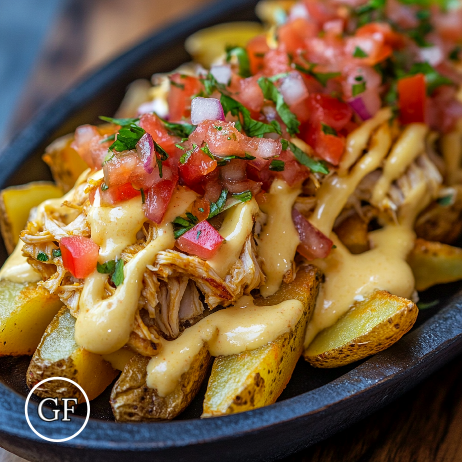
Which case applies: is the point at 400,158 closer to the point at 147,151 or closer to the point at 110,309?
the point at 147,151

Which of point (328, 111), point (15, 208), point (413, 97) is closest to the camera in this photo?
point (328, 111)

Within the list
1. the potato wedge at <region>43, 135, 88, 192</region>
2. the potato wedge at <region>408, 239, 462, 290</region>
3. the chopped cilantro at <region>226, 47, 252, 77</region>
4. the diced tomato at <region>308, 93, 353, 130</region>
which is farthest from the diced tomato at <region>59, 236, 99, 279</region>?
the potato wedge at <region>408, 239, 462, 290</region>

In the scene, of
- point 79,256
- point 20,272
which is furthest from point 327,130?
point 20,272

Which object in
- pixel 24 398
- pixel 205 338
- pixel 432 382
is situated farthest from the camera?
pixel 432 382

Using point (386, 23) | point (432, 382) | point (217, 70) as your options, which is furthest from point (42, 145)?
point (432, 382)

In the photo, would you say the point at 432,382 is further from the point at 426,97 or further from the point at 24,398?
the point at 24,398
